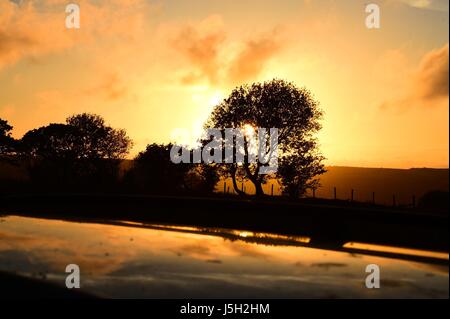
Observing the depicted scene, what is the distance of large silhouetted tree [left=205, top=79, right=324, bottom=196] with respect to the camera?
3091 inches

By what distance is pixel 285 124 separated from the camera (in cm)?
7812

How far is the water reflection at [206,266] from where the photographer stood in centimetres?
1672

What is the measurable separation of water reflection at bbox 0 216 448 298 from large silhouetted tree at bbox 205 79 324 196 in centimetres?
4672

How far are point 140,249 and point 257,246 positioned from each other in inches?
306

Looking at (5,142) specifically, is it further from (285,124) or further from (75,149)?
(285,124)

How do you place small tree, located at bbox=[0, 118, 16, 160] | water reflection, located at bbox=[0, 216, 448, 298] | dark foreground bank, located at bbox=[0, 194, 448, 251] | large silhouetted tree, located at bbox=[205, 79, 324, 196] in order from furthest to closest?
small tree, located at bbox=[0, 118, 16, 160], large silhouetted tree, located at bbox=[205, 79, 324, 196], dark foreground bank, located at bbox=[0, 194, 448, 251], water reflection, located at bbox=[0, 216, 448, 298]

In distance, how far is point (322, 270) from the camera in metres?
20.6

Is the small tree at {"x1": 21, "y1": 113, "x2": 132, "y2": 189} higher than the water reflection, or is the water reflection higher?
the small tree at {"x1": 21, "y1": 113, "x2": 132, "y2": 189}

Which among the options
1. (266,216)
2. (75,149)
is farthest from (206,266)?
(75,149)

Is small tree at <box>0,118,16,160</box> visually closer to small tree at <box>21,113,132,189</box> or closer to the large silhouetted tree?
small tree at <box>21,113,132,189</box>

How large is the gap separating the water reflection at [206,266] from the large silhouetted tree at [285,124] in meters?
46.7

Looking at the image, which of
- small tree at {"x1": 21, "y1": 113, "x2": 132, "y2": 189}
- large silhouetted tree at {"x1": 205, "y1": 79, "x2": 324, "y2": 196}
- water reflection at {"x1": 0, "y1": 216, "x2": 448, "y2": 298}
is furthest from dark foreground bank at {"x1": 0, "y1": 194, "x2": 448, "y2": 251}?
small tree at {"x1": 21, "y1": 113, "x2": 132, "y2": 189}

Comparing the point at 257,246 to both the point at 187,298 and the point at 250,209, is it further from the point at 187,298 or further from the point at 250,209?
the point at 250,209
